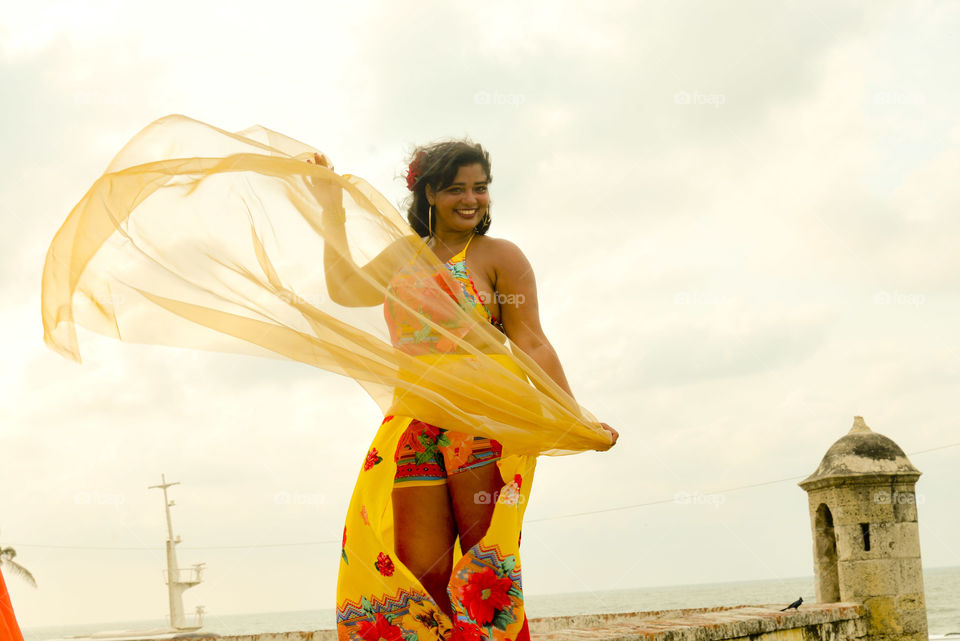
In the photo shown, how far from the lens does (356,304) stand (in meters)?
2.73

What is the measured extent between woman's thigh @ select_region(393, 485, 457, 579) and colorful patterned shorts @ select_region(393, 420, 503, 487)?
3cm

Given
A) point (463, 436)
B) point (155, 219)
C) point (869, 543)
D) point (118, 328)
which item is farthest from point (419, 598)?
point (869, 543)

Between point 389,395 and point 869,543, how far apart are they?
8036 millimetres

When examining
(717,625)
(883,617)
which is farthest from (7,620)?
(883,617)

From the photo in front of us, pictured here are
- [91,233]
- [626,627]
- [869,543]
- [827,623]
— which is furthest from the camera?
[869,543]

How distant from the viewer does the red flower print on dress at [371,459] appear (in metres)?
2.66

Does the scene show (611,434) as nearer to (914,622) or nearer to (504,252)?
(504,252)

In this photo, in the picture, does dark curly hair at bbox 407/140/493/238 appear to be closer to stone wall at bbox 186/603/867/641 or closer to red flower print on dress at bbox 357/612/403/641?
red flower print on dress at bbox 357/612/403/641

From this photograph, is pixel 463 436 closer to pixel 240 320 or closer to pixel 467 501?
pixel 467 501

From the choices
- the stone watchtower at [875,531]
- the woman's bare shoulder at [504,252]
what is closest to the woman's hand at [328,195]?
the woman's bare shoulder at [504,252]

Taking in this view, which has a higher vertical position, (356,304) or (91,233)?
(91,233)

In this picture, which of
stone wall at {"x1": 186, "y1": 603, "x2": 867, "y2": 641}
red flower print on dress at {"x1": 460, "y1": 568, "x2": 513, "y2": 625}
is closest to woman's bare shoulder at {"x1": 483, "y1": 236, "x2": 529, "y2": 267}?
red flower print on dress at {"x1": 460, "y1": 568, "x2": 513, "y2": 625}

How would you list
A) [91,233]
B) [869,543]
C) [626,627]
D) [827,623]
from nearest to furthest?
[91,233]
[626,627]
[827,623]
[869,543]

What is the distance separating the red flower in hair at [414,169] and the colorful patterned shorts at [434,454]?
79cm
